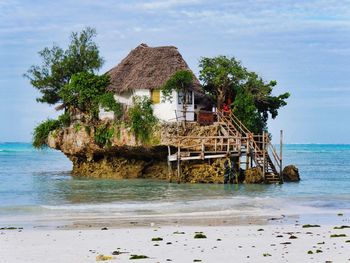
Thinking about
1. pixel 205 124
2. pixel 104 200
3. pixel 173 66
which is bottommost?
pixel 104 200

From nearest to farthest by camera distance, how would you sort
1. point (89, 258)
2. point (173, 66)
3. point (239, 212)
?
point (89, 258)
point (239, 212)
point (173, 66)

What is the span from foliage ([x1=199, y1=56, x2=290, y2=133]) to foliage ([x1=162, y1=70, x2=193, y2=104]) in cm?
294

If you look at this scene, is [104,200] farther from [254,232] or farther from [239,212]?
[254,232]

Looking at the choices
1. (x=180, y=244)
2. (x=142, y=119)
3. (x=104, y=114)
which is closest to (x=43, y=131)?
(x=104, y=114)

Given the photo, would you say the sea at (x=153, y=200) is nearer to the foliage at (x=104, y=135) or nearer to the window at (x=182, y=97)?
the foliage at (x=104, y=135)

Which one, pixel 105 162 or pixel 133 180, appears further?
pixel 105 162

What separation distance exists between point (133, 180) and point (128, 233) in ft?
81.1

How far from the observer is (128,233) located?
66.6 ft

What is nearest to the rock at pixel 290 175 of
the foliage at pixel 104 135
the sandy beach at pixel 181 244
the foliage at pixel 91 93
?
the foliage at pixel 91 93

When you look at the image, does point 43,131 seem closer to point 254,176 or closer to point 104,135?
point 104,135

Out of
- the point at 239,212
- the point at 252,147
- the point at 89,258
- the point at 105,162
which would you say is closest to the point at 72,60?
the point at 105,162

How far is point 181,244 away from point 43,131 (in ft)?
111

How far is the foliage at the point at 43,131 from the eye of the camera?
1946 inches

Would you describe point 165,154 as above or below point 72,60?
below
